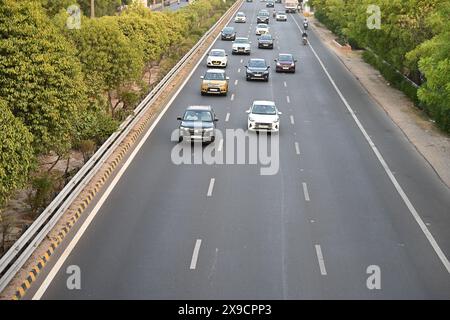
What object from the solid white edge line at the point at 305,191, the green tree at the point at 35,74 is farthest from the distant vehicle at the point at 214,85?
the green tree at the point at 35,74

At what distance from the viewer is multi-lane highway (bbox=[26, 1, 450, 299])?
51.6 ft

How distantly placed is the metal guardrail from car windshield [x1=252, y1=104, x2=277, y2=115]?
5.71m

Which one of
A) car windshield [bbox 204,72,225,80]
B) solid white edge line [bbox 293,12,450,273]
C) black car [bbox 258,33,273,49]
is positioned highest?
black car [bbox 258,33,273,49]

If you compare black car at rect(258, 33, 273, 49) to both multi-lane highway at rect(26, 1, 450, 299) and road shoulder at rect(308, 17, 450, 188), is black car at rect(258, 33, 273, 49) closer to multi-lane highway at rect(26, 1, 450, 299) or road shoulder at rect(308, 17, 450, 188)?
road shoulder at rect(308, 17, 450, 188)

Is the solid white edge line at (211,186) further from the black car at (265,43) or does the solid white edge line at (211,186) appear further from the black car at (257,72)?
the black car at (265,43)

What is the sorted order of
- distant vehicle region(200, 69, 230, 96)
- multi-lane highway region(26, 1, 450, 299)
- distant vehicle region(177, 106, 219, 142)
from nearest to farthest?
multi-lane highway region(26, 1, 450, 299) < distant vehicle region(177, 106, 219, 142) < distant vehicle region(200, 69, 230, 96)

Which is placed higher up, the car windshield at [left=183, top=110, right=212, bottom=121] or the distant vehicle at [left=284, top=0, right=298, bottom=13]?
the distant vehicle at [left=284, top=0, right=298, bottom=13]

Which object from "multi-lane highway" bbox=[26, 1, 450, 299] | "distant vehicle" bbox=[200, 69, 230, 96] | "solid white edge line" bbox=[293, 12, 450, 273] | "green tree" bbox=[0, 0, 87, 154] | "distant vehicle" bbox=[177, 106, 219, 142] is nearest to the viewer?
"multi-lane highway" bbox=[26, 1, 450, 299]

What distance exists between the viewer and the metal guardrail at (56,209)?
15.3 meters

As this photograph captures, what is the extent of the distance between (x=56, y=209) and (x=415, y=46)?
2717cm

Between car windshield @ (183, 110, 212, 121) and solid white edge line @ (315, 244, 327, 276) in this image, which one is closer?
solid white edge line @ (315, 244, 327, 276)

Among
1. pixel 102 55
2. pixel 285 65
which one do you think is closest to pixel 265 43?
pixel 285 65

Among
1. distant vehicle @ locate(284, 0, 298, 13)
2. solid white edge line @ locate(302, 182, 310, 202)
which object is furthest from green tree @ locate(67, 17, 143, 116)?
distant vehicle @ locate(284, 0, 298, 13)
